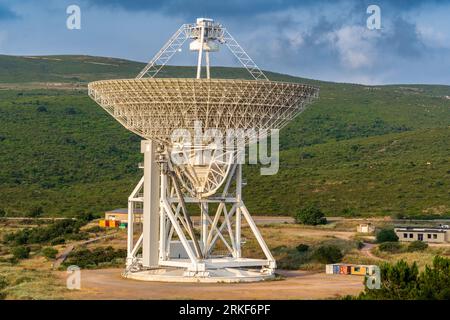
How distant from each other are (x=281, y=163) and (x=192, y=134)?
8126 centimetres

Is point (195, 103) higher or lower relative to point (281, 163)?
higher

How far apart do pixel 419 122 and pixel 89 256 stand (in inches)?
5075

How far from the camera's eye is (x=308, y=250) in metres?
72.2

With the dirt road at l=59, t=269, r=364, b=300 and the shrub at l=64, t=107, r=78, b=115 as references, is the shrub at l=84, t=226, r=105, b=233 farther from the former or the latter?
the shrub at l=64, t=107, r=78, b=115

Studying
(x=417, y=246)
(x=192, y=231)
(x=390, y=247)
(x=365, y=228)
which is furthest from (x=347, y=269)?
(x=365, y=228)

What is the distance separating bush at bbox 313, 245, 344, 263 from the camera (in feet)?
222

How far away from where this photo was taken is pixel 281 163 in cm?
13575

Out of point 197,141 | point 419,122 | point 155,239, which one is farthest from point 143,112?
point 419,122

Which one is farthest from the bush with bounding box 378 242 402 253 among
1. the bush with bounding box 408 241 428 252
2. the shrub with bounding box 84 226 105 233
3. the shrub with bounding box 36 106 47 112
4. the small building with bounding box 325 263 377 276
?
the shrub with bounding box 36 106 47 112

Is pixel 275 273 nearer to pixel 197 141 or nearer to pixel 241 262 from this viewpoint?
pixel 241 262

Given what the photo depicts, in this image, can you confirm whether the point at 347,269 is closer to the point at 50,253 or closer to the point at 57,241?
the point at 50,253

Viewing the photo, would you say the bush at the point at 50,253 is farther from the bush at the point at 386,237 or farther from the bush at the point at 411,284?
the bush at the point at 411,284

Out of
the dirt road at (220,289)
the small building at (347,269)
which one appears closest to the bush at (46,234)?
the dirt road at (220,289)

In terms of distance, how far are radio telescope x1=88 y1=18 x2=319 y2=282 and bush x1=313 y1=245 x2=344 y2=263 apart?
956 centimetres
